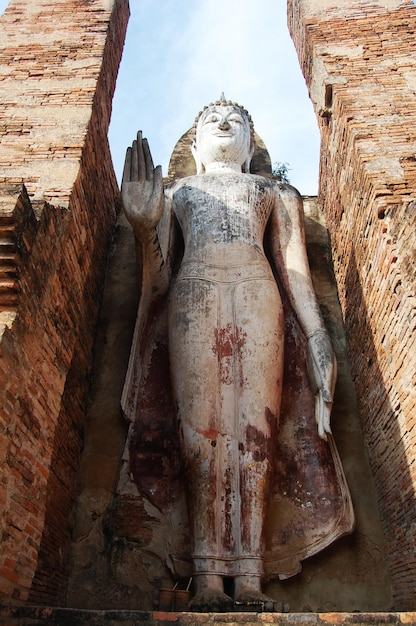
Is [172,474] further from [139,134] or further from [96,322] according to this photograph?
[139,134]

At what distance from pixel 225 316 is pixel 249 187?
58.5 inches

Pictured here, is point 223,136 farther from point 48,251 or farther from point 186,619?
point 186,619

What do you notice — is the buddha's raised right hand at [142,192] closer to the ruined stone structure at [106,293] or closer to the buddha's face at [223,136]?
the ruined stone structure at [106,293]

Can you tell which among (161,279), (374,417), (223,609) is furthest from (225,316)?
(223,609)

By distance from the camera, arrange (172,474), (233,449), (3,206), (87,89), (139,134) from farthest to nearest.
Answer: (87,89)
(139,134)
(172,474)
(233,449)
(3,206)

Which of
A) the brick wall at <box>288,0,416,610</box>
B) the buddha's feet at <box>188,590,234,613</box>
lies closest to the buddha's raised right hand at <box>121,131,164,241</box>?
the brick wall at <box>288,0,416,610</box>

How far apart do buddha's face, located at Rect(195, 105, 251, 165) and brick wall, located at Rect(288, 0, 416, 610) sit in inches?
34.1

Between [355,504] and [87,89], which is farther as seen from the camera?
[87,89]

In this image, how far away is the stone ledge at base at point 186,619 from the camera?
293cm

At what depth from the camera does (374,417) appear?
4.72 m

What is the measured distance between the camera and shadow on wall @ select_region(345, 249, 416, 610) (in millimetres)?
4012

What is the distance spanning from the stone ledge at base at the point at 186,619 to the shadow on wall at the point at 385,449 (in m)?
1.08

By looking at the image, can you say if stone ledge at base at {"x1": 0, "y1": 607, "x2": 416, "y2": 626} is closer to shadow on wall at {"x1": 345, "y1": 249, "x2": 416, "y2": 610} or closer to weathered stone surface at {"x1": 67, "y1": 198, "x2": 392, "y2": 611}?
shadow on wall at {"x1": 345, "y1": 249, "x2": 416, "y2": 610}

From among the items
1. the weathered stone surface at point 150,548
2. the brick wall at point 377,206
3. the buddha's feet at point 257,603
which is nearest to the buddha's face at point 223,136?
the brick wall at point 377,206
